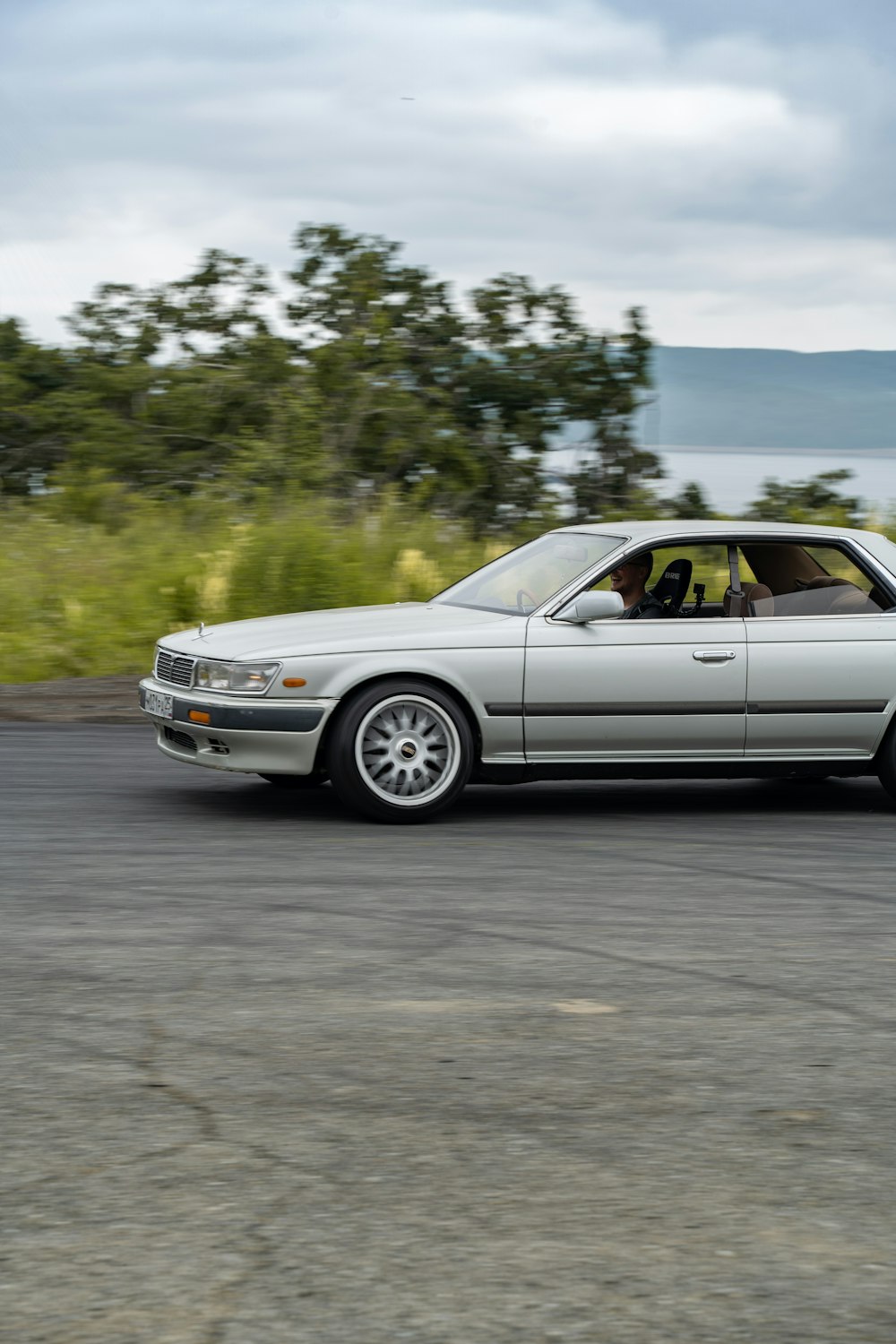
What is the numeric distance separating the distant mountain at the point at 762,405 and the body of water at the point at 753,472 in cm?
53

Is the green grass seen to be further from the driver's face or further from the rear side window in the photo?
the rear side window

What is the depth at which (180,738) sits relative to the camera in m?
8.19

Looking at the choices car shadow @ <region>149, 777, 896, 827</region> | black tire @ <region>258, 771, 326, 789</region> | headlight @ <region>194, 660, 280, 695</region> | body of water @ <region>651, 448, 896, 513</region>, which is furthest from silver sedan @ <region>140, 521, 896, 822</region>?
body of water @ <region>651, 448, 896, 513</region>

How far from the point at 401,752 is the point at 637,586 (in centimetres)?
152

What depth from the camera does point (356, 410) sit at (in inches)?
963

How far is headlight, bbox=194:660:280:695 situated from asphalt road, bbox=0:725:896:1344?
0.67 m

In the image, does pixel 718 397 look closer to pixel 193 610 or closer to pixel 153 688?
pixel 193 610

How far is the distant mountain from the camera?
85.1ft

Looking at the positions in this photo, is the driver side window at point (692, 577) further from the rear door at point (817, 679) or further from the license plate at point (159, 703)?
the license plate at point (159, 703)

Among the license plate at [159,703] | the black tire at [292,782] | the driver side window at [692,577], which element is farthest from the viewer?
the black tire at [292,782]

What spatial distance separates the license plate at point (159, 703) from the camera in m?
8.05

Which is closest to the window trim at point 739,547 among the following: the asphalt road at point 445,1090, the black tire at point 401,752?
the black tire at point 401,752

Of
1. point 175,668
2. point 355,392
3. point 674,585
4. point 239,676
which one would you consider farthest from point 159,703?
point 355,392

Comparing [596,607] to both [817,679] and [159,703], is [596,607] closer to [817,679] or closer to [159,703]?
[817,679]
